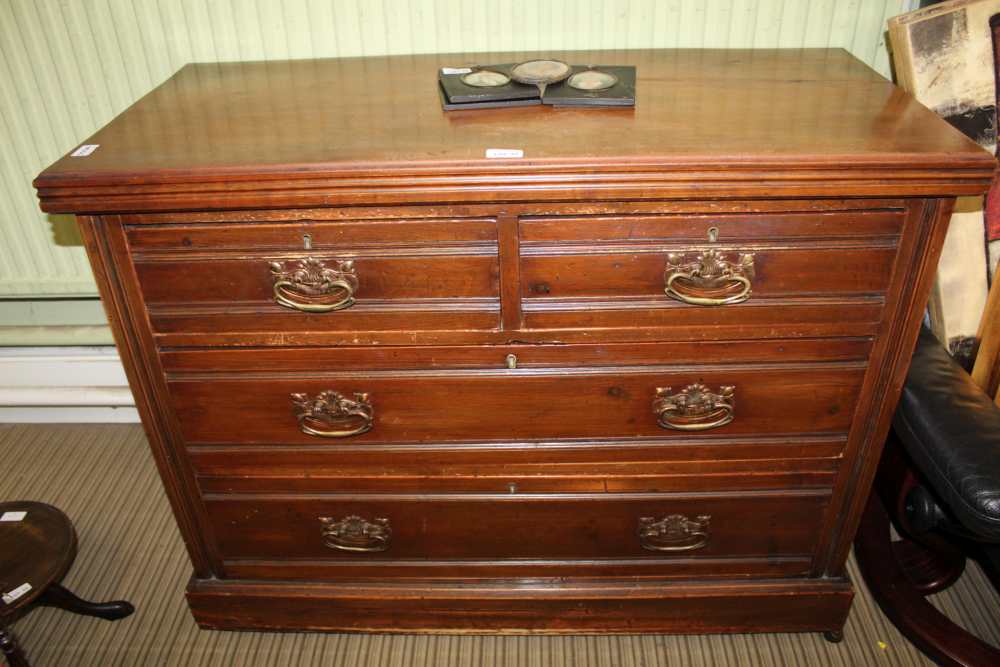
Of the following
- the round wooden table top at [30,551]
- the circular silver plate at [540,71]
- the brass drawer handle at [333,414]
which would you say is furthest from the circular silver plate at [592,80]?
the round wooden table top at [30,551]

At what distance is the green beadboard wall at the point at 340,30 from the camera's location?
1581mm

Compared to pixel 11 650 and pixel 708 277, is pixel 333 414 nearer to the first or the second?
pixel 708 277

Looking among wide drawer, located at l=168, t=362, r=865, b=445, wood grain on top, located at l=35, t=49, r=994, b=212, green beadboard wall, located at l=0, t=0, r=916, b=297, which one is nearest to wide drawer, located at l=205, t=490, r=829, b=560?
wide drawer, located at l=168, t=362, r=865, b=445

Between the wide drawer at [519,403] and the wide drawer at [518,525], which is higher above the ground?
the wide drawer at [519,403]

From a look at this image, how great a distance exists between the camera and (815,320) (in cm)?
124

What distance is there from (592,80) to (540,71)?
0.31 feet

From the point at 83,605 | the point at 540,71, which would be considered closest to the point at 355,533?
the point at 83,605

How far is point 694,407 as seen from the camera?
1.33 metres

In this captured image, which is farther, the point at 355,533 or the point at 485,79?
the point at 355,533

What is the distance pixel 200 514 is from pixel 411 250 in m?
0.71

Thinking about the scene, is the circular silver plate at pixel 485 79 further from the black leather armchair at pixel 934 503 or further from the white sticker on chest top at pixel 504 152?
the black leather armchair at pixel 934 503

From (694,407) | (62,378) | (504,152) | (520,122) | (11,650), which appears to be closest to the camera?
(504,152)

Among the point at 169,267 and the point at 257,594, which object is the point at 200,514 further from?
the point at 169,267

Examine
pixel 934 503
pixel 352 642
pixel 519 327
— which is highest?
pixel 519 327
